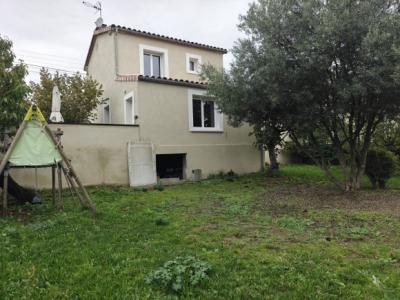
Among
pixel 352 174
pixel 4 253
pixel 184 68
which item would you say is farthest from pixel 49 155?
pixel 184 68

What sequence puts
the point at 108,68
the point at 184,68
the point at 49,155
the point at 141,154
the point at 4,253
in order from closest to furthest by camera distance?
the point at 4,253, the point at 49,155, the point at 141,154, the point at 108,68, the point at 184,68

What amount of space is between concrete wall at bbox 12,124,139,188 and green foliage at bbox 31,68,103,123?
4511 millimetres

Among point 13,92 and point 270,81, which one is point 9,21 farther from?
point 270,81

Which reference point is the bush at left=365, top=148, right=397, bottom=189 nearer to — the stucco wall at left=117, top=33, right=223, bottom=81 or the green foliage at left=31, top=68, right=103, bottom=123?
the stucco wall at left=117, top=33, right=223, bottom=81

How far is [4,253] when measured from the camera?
4.63m

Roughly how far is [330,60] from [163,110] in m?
6.71

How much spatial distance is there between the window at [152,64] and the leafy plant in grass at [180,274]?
14093 mm

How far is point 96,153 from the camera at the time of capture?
11.9 metres

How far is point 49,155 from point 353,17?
800cm

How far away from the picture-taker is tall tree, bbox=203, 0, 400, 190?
8.48 m

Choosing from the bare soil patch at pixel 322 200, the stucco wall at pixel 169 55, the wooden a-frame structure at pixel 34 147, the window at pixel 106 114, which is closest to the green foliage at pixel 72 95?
the window at pixel 106 114

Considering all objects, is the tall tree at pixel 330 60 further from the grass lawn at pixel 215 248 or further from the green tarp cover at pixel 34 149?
the green tarp cover at pixel 34 149

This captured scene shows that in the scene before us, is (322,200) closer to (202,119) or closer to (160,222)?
(160,222)

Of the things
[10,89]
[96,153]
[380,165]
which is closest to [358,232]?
[380,165]
